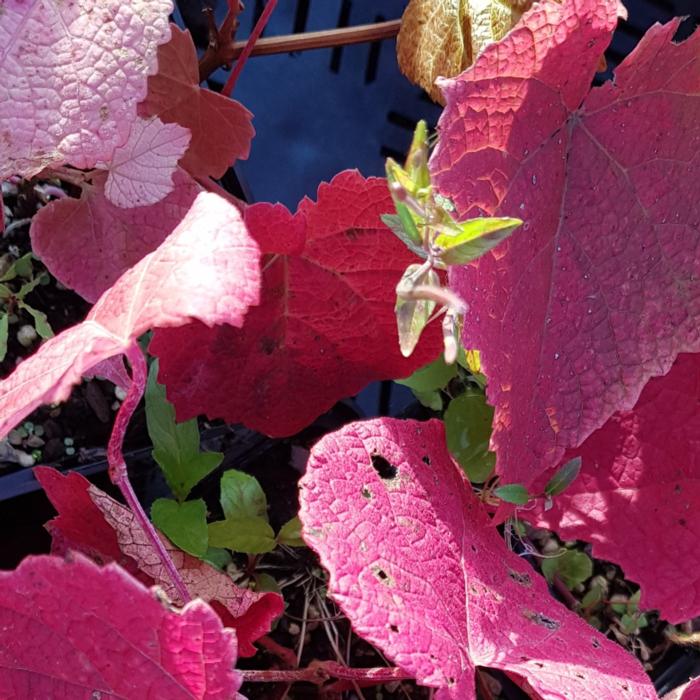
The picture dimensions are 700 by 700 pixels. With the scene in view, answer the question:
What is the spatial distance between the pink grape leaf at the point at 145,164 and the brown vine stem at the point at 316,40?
0.23 m

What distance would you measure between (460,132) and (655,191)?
141 mm

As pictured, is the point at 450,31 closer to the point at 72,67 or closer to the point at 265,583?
the point at 72,67

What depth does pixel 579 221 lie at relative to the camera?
52cm

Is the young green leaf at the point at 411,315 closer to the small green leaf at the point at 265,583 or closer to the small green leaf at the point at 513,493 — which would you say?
the small green leaf at the point at 513,493

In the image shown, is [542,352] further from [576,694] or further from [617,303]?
[576,694]

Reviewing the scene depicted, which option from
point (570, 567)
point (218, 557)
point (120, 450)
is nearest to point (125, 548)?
point (120, 450)

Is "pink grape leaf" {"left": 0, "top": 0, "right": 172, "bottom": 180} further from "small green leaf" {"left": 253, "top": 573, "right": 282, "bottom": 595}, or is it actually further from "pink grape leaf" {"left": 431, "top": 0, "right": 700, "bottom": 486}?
"small green leaf" {"left": 253, "top": 573, "right": 282, "bottom": 595}

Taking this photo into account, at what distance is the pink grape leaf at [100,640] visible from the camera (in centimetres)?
37

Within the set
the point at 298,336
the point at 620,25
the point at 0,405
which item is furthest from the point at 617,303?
the point at 620,25

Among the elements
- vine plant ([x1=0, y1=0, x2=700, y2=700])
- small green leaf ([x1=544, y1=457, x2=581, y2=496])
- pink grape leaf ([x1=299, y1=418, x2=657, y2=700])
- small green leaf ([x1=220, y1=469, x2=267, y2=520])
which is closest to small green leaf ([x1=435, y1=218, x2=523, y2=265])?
vine plant ([x1=0, y1=0, x2=700, y2=700])

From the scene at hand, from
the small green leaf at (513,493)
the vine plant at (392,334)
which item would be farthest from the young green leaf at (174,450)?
the small green leaf at (513,493)

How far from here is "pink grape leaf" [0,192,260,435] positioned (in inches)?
13.2

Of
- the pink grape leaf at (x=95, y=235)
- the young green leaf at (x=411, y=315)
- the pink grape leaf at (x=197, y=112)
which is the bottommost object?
the pink grape leaf at (x=95, y=235)

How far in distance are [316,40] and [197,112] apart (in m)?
0.17
